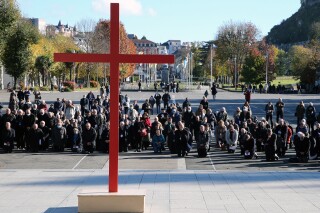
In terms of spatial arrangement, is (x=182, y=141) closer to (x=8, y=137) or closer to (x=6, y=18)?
(x=8, y=137)

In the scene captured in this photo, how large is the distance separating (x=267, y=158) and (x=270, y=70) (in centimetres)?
7340

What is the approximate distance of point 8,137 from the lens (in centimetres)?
2162

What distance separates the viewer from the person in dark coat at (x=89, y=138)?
21797 millimetres

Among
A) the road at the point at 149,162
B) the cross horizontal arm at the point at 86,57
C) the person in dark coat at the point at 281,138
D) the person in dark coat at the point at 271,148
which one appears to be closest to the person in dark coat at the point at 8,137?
the road at the point at 149,162

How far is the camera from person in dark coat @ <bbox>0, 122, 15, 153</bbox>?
848 inches

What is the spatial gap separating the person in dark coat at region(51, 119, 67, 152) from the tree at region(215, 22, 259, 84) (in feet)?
254

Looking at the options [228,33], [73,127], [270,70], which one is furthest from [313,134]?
[228,33]

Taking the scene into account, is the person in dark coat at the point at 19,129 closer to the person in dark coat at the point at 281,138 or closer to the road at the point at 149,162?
the road at the point at 149,162

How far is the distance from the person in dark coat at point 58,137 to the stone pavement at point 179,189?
Answer: 16.7ft

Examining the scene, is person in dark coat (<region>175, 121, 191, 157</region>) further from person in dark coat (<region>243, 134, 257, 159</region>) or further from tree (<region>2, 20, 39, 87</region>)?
tree (<region>2, 20, 39, 87</region>)

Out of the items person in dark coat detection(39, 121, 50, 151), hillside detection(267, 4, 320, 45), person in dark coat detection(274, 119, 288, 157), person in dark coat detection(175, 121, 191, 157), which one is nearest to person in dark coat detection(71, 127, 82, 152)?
person in dark coat detection(39, 121, 50, 151)

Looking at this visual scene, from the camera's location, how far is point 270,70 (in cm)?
9125

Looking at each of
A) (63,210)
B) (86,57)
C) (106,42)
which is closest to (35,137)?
(63,210)

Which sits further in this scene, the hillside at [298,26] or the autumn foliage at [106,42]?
the hillside at [298,26]
